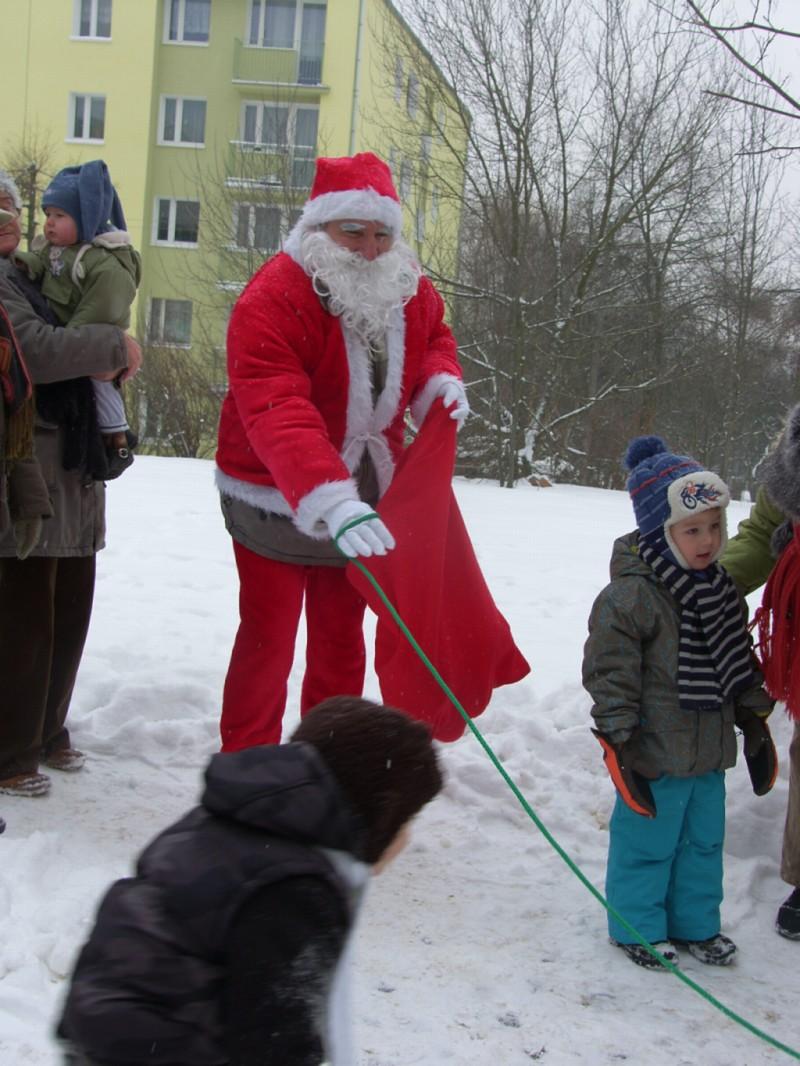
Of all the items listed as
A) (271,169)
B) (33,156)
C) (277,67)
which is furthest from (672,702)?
(277,67)

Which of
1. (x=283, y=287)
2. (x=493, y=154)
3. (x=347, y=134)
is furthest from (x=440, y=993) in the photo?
(x=347, y=134)

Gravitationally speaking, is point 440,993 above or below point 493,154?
below

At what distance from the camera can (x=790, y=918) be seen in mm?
3297

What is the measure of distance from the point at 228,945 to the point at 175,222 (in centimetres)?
3294

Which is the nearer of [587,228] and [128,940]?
[128,940]

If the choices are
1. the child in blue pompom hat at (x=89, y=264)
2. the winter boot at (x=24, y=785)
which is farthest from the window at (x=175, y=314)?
the winter boot at (x=24, y=785)

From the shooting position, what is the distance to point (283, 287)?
333 centimetres

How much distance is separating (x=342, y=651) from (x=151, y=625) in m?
2.17

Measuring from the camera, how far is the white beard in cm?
333

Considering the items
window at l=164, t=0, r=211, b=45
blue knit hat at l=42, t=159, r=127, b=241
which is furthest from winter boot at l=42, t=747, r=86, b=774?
window at l=164, t=0, r=211, b=45

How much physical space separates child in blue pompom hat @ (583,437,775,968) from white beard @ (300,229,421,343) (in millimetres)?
953

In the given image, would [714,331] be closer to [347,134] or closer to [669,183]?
[669,183]

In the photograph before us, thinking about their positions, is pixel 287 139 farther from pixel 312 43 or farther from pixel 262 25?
pixel 262 25

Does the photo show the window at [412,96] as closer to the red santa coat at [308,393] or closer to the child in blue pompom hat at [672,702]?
the red santa coat at [308,393]
